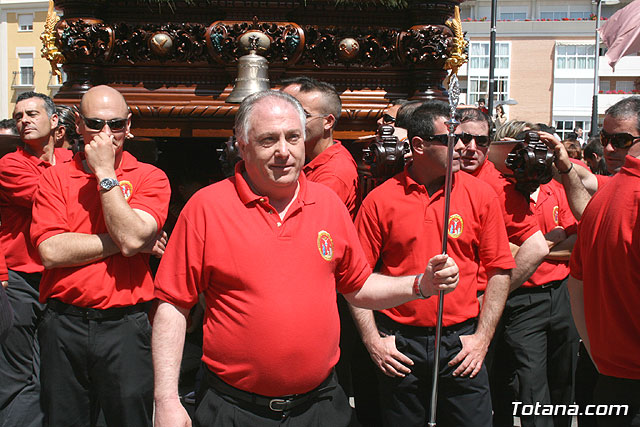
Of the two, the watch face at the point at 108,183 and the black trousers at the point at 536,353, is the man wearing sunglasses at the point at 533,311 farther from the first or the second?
the watch face at the point at 108,183

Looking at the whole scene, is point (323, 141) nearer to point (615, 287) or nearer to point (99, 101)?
point (99, 101)

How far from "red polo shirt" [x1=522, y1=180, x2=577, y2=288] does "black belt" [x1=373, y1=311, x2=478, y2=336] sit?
91 centimetres

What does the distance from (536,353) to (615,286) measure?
143 centimetres

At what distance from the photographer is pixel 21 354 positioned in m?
3.95

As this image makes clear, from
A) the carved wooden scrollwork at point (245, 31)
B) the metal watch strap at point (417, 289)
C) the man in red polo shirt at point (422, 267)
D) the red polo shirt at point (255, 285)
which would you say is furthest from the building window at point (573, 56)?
the red polo shirt at point (255, 285)

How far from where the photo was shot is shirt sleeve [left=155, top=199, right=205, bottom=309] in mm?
2533

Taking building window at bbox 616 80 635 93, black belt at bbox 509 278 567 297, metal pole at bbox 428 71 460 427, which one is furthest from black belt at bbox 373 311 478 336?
building window at bbox 616 80 635 93

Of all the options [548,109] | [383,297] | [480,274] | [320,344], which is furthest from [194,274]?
[548,109]

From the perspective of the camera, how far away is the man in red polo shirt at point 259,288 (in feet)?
8.21

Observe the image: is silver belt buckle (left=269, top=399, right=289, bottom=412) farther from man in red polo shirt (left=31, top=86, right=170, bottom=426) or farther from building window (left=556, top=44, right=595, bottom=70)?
building window (left=556, top=44, right=595, bottom=70)

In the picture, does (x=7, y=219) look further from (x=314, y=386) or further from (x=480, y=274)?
(x=480, y=274)

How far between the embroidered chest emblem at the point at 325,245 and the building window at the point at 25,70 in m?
41.3

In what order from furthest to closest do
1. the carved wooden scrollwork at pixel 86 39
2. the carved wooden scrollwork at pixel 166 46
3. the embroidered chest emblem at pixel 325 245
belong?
the carved wooden scrollwork at pixel 166 46
the carved wooden scrollwork at pixel 86 39
the embroidered chest emblem at pixel 325 245

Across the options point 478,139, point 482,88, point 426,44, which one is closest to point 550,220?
point 478,139
